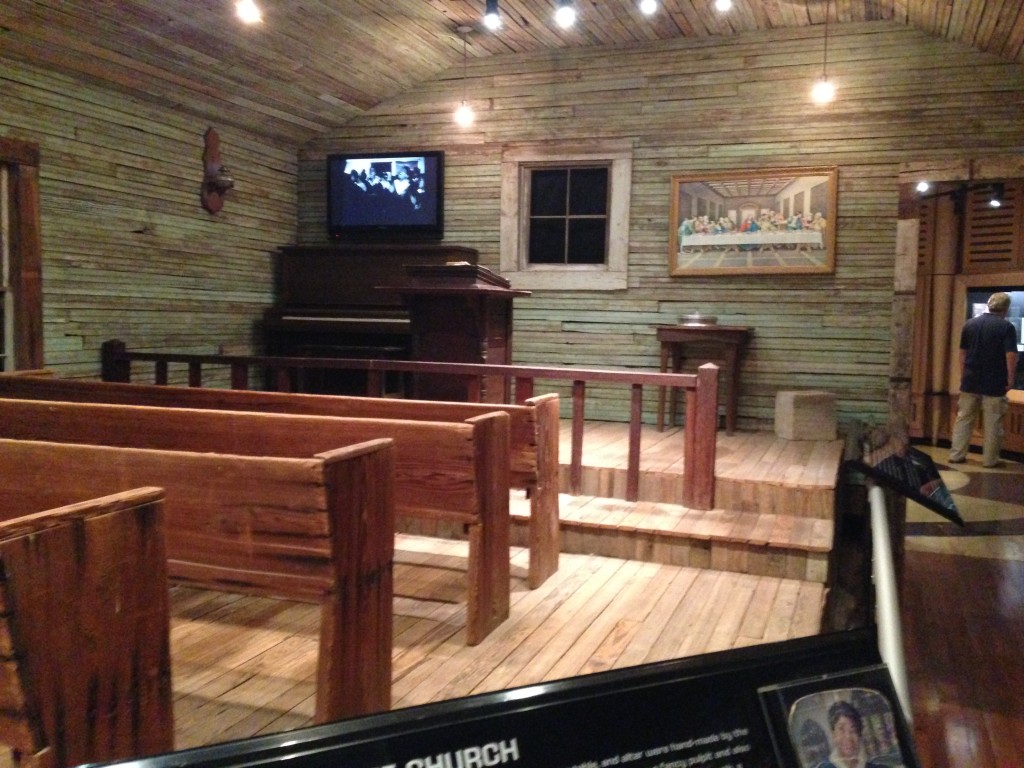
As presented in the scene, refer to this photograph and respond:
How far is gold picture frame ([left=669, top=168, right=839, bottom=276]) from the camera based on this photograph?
642cm

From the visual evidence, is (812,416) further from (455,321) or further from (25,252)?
(25,252)

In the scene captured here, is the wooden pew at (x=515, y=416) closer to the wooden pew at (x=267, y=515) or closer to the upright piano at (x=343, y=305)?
the wooden pew at (x=267, y=515)

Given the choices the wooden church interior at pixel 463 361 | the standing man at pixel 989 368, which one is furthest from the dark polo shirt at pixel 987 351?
the wooden church interior at pixel 463 361

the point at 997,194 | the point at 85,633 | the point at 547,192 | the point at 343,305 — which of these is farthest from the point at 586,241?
the point at 85,633

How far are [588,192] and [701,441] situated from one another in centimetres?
366

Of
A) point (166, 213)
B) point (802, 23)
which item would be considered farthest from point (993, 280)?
point (166, 213)

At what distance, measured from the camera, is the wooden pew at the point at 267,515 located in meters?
1.81

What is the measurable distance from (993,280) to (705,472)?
23.8 feet

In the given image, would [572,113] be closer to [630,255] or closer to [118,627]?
[630,255]

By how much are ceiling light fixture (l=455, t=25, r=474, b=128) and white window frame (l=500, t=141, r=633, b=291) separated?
434 mm

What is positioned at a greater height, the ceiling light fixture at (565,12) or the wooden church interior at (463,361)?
the ceiling light fixture at (565,12)

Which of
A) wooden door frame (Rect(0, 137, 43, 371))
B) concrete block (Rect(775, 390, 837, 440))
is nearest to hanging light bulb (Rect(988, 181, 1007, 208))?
concrete block (Rect(775, 390, 837, 440))

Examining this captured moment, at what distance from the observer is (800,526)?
3.76 meters

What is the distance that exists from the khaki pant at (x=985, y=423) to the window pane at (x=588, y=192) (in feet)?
13.0
